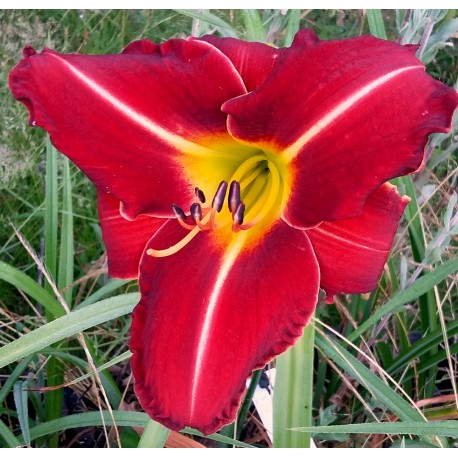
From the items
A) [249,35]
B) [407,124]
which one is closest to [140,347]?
[407,124]

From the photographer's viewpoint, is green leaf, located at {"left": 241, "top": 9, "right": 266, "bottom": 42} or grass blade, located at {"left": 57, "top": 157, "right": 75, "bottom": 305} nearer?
green leaf, located at {"left": 241, "top": 9, "right": 266, "bottom": 42}

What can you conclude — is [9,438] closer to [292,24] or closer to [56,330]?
[56,330]

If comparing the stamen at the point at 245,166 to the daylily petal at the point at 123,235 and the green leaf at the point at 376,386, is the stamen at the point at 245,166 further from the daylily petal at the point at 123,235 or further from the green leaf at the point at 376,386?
the green leaf at the point at 376,386

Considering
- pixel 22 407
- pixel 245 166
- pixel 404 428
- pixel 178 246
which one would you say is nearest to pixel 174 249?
pixel 178 246

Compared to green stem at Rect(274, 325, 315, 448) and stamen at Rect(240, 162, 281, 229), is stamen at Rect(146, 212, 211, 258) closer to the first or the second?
stamen at Rect(240, 162, 281, 229)

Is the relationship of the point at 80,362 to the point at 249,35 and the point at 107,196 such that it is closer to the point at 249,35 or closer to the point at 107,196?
the point at 107,196

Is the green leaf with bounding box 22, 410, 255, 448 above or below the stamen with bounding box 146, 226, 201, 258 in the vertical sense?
below

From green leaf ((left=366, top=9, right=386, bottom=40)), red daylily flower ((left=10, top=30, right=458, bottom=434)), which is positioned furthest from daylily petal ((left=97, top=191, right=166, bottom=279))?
green leaf ((left=366, top=9, right=386, bottom=40))
